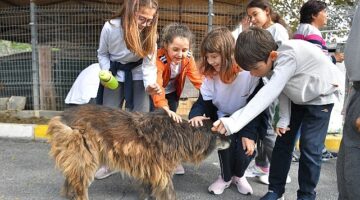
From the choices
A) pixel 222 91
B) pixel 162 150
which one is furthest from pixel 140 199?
pixel 222 91

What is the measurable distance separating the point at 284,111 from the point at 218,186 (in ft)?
3.79

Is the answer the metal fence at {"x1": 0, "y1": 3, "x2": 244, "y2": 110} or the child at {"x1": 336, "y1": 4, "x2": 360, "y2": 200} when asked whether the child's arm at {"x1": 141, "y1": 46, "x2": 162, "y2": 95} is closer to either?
the child at {"x1": 336, "y1": 4, "x2": 360, "y2": 200}

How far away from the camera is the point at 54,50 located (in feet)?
23.8

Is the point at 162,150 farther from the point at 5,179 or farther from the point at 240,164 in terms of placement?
the point at 5,179

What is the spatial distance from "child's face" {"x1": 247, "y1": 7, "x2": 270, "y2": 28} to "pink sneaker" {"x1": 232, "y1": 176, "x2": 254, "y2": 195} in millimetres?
1727

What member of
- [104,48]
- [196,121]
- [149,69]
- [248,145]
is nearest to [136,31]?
[149,69]

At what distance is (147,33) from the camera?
3.82 meters

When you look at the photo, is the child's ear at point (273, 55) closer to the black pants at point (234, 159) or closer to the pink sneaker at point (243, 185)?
the black pants at point (234, 159)

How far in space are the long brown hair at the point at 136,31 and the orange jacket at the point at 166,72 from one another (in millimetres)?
142

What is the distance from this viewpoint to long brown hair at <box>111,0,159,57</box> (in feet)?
12.1

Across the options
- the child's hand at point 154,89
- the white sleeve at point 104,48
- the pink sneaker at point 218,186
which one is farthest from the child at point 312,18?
the white sleeve at point 104,48

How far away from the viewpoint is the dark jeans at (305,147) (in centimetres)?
318

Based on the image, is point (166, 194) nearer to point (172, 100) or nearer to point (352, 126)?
point (172, 100)

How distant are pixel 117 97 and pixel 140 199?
3.66ft
